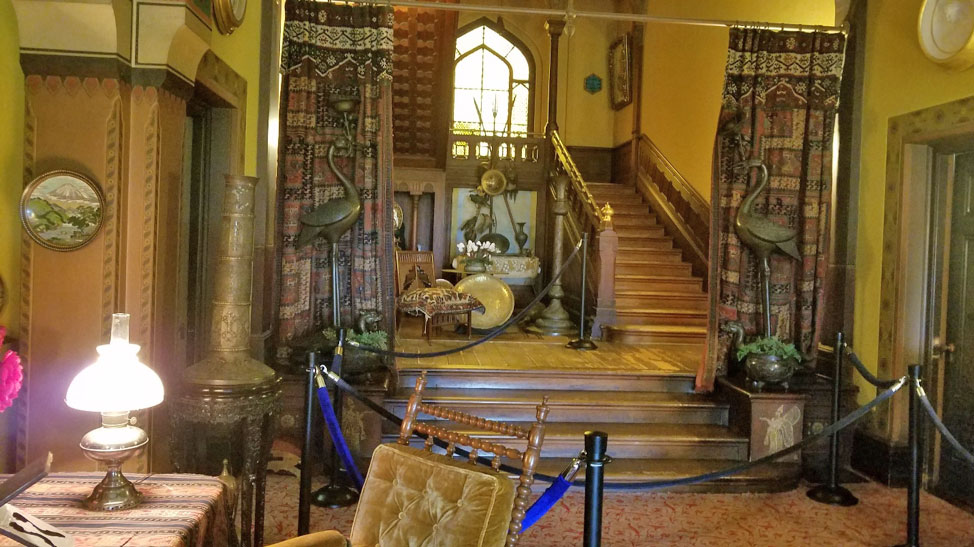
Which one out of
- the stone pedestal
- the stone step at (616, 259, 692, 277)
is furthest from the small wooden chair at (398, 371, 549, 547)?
the stone step at (616, 259, 692, 277)

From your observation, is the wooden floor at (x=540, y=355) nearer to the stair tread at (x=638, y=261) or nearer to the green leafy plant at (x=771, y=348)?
the green leafy plant at (x=771, y=348)

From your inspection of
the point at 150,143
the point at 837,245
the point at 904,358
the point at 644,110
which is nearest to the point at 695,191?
the point at 644,110

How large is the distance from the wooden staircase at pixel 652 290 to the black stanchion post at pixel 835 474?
8.65 feet

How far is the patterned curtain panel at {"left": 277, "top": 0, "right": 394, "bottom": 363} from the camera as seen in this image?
4801mm

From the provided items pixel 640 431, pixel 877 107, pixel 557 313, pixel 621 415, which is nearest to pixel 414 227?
pixel 557 313

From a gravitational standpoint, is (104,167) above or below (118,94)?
below

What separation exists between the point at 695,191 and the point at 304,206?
5.42 meters

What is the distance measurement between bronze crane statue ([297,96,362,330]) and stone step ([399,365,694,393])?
3.24 ft

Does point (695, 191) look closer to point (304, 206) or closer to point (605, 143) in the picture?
point (605, 143)

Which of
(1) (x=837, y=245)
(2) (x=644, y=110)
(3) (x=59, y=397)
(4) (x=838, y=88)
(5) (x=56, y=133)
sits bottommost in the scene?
(3) (x=59, y=397)

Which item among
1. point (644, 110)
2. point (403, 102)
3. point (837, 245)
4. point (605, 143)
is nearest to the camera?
point (837, 245)

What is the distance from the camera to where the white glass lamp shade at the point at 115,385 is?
2270mm

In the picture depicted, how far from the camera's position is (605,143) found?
1248 centimetres

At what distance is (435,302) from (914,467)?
3931 millimetres
